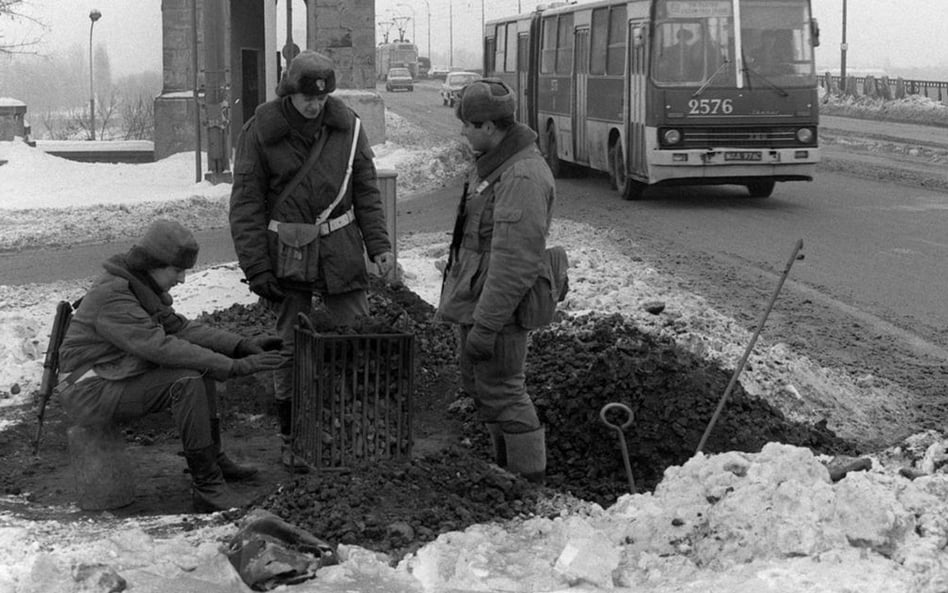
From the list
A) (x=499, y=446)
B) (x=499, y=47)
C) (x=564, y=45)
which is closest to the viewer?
(x=499, y=446)

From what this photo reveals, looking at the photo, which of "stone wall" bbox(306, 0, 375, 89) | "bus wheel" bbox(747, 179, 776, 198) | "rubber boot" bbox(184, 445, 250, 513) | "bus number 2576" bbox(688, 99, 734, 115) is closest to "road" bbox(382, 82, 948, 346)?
"bus wheel" bbox(747, 179, 776, 198)

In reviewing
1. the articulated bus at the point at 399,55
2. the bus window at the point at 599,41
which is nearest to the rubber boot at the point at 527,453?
the bus window at the point at 599,41

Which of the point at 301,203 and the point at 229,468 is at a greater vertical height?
the point at 301,203

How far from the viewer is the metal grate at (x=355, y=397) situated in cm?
604

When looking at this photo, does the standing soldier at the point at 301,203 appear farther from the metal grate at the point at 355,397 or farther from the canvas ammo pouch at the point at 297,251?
the metal grate at the point at 355,397

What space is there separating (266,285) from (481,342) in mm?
1225

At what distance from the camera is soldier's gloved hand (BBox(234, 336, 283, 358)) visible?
20.6 feet

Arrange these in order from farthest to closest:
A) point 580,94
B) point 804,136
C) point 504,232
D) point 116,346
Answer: point 580,94, point 804,136, point 116,346, point 504,232

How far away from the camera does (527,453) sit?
6.17 meters

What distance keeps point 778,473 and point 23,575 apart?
9.01ft

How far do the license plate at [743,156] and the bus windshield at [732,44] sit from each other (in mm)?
850

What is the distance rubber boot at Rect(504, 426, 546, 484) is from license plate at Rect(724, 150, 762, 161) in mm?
12254

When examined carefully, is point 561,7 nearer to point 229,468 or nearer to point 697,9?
point 697,9

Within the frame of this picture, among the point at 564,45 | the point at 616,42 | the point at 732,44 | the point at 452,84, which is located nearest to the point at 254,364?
the point at 732,44
